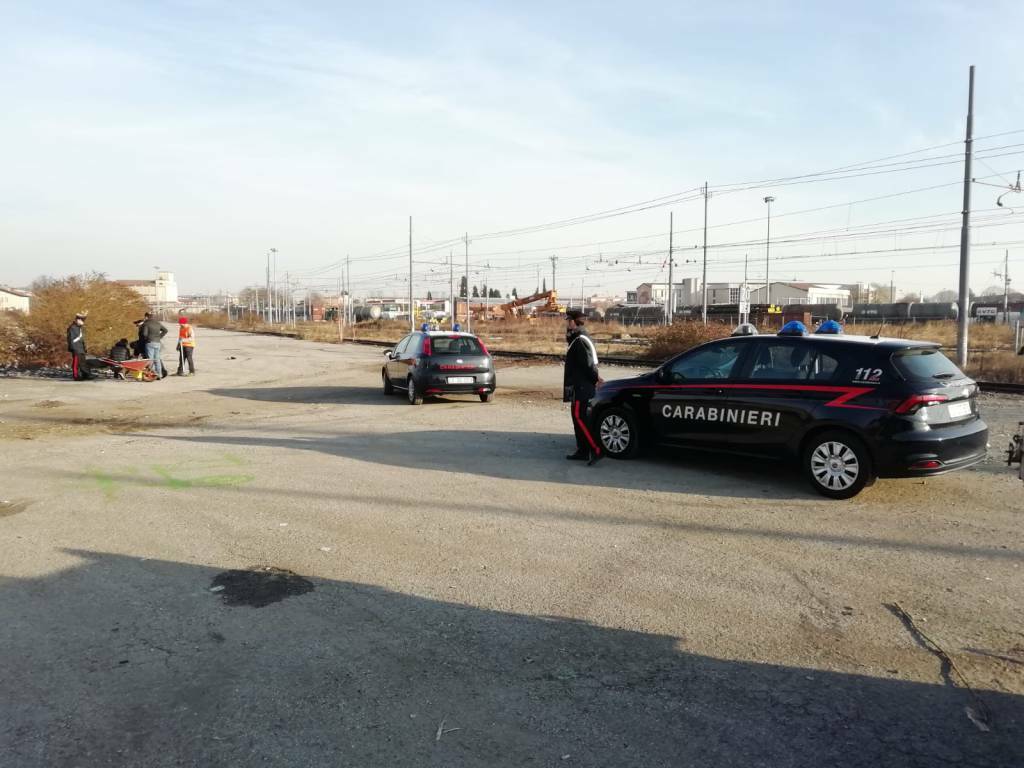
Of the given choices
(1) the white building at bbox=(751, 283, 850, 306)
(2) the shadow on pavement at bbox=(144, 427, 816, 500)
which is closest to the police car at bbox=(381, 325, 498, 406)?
(2) the shadow on pavement at bbox=(144, 427, 816, 500)

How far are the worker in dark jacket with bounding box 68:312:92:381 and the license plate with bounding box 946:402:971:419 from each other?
1850 cm

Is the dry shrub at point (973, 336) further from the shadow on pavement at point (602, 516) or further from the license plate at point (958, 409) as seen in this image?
the shadow on pavement at point (602, 516)

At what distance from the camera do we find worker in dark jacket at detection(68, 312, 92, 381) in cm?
1883

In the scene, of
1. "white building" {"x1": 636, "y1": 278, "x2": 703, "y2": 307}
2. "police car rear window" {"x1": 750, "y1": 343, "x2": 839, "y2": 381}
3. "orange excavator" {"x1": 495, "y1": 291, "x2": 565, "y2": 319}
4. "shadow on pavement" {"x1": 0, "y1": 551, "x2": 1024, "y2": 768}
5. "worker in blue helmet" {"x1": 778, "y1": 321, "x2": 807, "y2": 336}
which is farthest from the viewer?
"white building" {"x1": 636, "y1": 278, "x2": 703, "y2": 307}

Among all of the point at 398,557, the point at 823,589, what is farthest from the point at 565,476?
the point at 823,589

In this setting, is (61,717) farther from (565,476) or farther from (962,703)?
(565,476)

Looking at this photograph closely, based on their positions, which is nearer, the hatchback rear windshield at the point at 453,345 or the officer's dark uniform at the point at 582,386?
the officer's dark uniform at the point at 582,386

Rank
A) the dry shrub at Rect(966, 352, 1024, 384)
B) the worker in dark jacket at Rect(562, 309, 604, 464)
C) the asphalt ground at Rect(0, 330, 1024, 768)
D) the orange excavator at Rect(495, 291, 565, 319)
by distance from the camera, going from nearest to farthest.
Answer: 1. the asphalt ground at Rect(0, 330, 1024, 768)
2. the worker in dark jacket at Rect(562, 309, 604, 464)
3. the dry shrub at Rect(966, 352, 1024, 384)
4. the orange excavator at Rect(495, 291, 565, 319)

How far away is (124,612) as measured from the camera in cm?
453

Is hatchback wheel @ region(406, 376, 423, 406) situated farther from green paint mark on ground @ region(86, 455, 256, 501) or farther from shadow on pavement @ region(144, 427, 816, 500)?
green paint mark on ground @ region(86, 455, 256, 501)

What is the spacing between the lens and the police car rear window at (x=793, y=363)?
730cm

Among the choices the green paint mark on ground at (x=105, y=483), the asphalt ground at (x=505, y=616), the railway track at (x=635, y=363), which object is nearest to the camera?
the asphalt ground at (x=505, y=616)

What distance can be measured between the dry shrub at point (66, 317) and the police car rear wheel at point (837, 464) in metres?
21.1

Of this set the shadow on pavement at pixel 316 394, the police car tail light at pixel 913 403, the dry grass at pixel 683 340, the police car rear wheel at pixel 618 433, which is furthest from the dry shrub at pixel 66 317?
the police car tail light at pixel 913 403
